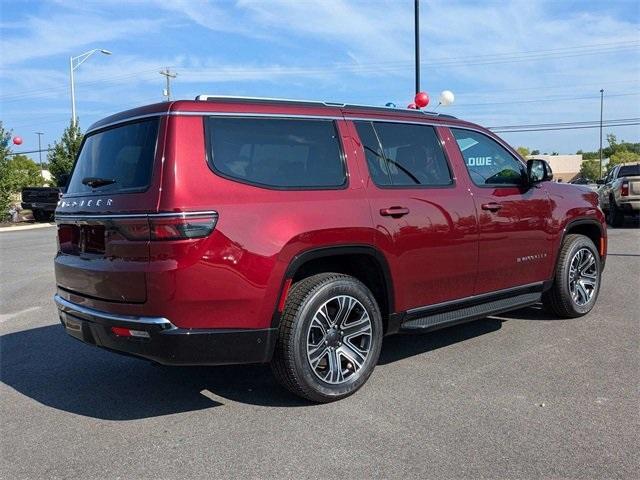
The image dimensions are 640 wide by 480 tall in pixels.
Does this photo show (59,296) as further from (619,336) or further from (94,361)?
(619,336)

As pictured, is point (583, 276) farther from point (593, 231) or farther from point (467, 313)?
point (467, 313)

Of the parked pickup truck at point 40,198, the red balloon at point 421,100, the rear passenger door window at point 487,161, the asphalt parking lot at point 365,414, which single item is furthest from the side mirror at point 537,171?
the parked pickup truck at point 40,198

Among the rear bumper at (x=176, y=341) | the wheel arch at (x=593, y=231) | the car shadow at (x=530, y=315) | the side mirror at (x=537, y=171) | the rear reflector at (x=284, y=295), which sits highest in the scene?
the side mirror at (x=537, y=171)

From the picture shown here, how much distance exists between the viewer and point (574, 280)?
6066mm

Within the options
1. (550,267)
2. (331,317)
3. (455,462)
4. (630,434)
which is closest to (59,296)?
(331,317)

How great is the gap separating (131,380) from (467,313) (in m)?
2.73

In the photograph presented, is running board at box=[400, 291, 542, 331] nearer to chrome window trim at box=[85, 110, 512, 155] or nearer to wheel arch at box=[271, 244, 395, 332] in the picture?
wheel arch at box=[271, 244, 395, 332]

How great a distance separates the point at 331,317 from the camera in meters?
4.09

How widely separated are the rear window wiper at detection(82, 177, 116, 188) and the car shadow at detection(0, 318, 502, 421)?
1515 millimetres

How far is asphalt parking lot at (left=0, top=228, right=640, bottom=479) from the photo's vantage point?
3.18 m

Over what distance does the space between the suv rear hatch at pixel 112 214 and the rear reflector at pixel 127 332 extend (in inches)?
7.1

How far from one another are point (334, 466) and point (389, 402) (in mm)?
960

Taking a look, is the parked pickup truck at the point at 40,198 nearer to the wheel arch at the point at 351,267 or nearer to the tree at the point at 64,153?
the tree at the point at 64,153

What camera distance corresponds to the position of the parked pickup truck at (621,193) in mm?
14992
